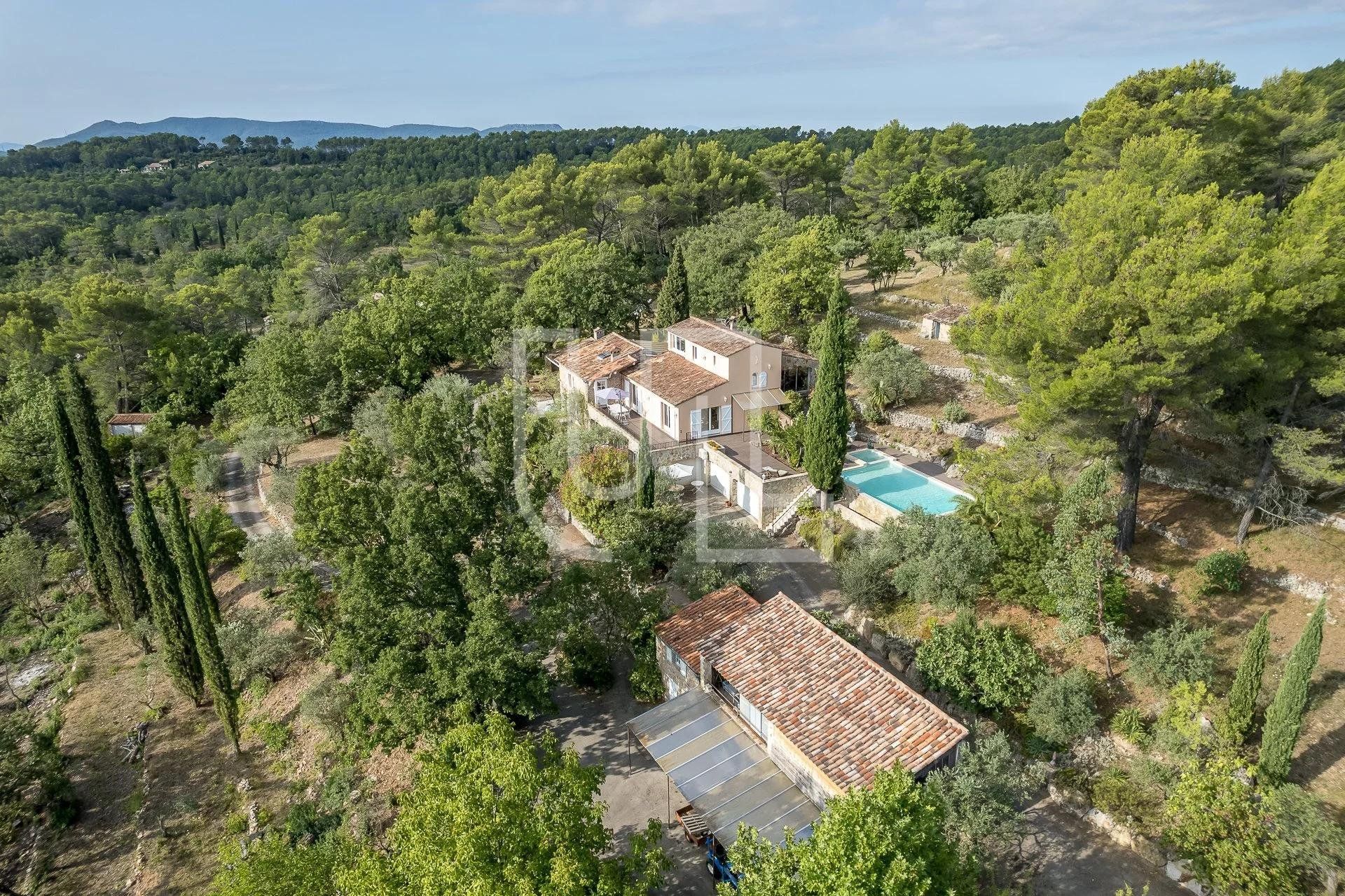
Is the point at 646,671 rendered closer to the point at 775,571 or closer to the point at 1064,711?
the point at 775,571

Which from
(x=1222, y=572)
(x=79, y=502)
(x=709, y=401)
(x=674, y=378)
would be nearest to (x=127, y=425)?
(x=79, y=502)

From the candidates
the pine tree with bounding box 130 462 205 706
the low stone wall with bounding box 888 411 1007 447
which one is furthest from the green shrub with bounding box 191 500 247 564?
the low stone wall with bounding box 888 411 1007 447

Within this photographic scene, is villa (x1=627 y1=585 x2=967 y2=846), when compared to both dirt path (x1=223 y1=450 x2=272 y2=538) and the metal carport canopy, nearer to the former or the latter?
the metal carport canopy

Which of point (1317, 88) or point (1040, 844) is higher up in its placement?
point (1317, 88)

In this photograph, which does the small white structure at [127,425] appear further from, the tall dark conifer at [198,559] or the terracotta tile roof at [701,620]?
the terracotta tile roof at [701,620]

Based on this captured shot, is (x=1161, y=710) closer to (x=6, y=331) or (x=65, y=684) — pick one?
(x=65, y=684)

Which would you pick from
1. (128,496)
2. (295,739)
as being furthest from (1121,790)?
(128,496)
